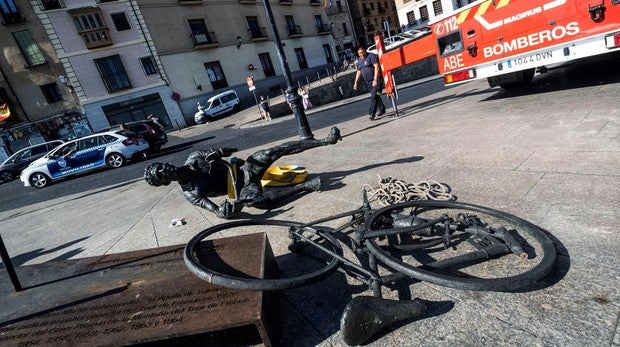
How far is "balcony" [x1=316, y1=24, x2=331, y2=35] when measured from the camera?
1556 inches

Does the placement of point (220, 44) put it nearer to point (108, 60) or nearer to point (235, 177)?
point (108, 60)

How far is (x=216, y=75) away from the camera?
2986cm

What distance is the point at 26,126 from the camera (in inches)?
1019

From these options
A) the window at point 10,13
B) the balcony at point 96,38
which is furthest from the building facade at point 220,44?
the window at point 10,13

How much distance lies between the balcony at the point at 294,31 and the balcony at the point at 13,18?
2280 centimetres

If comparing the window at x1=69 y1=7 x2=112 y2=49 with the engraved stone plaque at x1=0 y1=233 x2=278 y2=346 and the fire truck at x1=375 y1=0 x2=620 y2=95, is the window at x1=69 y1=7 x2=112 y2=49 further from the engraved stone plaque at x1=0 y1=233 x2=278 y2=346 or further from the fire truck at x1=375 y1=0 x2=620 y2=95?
the engraved stone plaque at x1=0 y1=233 x2=278 y2=346

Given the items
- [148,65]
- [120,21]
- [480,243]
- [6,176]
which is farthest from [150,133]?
[120,21]

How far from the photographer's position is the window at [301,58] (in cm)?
3644

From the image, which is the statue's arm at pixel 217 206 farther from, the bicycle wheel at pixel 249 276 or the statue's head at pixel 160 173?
the bicycle wheel at pixel 249 276

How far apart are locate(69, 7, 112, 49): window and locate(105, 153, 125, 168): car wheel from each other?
1723cm

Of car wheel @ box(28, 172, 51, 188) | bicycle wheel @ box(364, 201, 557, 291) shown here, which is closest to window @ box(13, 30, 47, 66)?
car wheel @ box(28, 172, 51, 188)

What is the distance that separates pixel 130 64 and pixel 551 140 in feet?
97.5

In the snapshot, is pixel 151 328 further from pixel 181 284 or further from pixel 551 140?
pixel 551 140

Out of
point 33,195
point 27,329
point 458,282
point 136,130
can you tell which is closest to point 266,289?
point 458,282
